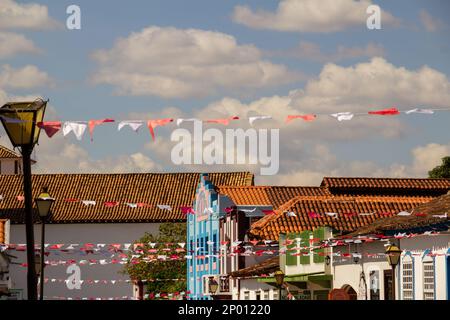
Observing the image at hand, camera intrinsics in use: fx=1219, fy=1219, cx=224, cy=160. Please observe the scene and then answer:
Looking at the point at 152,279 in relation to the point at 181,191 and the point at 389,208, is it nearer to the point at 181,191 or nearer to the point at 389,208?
the point at 389,208

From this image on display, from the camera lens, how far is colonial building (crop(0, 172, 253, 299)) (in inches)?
3632

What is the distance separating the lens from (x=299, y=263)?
4003cm

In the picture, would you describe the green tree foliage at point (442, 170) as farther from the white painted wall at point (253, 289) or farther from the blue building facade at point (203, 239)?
the white painted wall at point (253, 289)

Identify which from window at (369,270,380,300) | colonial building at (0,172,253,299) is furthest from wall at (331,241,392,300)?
colonial building at (0,172,253,299)

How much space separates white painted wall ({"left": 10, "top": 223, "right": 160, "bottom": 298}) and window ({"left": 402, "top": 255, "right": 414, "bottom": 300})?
59.2 m

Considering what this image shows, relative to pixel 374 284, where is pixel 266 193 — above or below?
above

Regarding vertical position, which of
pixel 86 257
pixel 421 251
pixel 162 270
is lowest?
pixel 421 251

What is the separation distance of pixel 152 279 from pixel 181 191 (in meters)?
32.6

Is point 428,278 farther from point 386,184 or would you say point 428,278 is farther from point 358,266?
point 386,184

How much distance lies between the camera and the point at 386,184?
191 ft

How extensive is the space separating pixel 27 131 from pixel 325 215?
33.2 m

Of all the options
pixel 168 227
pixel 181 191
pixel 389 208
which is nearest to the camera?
pixel 389 208

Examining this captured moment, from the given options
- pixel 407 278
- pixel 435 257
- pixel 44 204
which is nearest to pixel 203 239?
pixel 407 278
